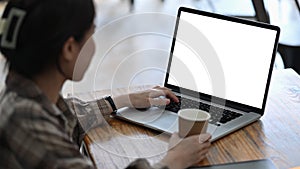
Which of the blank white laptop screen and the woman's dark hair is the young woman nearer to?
the woman's dark hair

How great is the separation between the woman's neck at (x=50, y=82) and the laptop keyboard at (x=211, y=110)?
0.50 metres

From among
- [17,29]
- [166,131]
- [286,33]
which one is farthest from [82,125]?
[286,33]

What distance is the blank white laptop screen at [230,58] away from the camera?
5.10 ft

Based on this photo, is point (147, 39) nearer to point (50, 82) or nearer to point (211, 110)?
point (211, 110)

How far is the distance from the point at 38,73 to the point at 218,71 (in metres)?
0.73

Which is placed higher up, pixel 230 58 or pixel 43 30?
pixel 43 30

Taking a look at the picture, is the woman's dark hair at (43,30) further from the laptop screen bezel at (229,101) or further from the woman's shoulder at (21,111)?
the laptop screen bezel at (229,101)

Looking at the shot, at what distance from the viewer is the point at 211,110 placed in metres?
1.56

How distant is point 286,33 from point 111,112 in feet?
5.25

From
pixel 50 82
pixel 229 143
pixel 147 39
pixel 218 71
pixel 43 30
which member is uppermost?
pixel 43 30

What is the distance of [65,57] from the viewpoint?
3.62ft


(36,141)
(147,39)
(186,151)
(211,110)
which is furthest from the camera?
(147,39)

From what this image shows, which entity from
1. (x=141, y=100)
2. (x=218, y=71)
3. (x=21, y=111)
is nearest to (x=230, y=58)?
(x=218, y=71)

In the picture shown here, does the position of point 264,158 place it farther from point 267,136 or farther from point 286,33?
point 286,33
